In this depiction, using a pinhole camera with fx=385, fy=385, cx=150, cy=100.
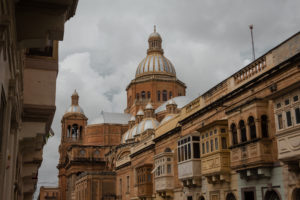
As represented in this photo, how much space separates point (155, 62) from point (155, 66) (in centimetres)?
79

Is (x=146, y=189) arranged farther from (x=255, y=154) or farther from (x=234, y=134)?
(x=255, y=154)

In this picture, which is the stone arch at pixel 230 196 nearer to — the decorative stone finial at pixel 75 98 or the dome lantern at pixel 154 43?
the dome lantern at pixel 154 43

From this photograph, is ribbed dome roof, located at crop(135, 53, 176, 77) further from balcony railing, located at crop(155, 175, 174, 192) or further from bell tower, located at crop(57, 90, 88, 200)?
balcony railing, located at crop(155, 175, 174, 192)

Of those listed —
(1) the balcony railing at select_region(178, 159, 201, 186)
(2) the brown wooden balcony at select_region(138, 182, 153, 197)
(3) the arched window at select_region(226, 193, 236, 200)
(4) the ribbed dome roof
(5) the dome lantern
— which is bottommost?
(3) the arched window at select_region(226, 193, 236, 200)

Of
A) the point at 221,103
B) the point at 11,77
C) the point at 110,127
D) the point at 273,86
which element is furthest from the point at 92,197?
the point at 11,77

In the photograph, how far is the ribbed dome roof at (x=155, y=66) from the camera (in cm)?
7425

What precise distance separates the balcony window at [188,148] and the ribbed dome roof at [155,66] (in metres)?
50.0

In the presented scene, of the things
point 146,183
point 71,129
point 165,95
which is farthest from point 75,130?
point 146,183

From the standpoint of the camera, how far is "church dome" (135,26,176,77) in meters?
74.2

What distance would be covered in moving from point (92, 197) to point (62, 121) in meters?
34.2

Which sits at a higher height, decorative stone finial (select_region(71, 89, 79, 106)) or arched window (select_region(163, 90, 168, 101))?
decorative stone finial (select_region(71, 89, 79, 106))

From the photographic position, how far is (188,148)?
2317 centimetres

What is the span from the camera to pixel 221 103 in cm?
2072

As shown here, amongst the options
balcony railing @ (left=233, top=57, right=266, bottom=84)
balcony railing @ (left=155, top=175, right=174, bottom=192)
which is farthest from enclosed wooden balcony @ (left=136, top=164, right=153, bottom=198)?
balcony railing @ (left=233, top=57, right=266, bottom=84)
